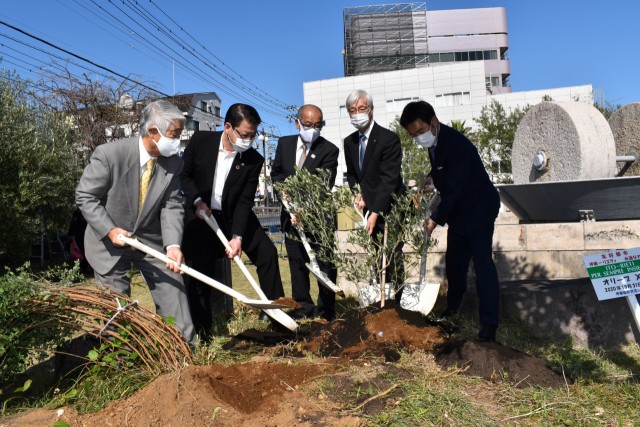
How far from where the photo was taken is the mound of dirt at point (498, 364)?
3324mm

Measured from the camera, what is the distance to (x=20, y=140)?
1312cm

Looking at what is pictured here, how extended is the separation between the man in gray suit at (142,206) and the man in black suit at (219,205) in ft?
1.89

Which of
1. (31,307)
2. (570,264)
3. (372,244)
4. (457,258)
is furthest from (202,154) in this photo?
(570,264)

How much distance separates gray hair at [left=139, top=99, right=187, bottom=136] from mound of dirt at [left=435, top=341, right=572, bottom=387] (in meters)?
2.28

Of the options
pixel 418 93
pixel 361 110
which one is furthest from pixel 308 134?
pixel 418 93

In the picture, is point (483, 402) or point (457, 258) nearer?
point (483, 402)

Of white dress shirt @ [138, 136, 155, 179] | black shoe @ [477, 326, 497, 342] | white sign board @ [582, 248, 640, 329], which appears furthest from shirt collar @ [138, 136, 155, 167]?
white sign board @ [582, 248, 640, 329]

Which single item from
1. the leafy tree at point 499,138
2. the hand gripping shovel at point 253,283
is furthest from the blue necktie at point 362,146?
the leafy tree at point 499,138

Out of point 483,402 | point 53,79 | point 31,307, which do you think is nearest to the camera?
point 483,402

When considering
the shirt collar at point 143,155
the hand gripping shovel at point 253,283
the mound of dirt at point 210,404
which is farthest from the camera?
the hand gripping shovel at point 253,283

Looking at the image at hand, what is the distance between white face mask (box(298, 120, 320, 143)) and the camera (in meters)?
5.23

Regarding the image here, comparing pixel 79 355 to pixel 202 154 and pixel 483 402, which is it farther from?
pixel 483 402

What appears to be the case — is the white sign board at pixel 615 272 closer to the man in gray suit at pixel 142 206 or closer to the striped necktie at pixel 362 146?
the striped necktie at pixel 362 146

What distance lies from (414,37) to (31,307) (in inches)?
2682
